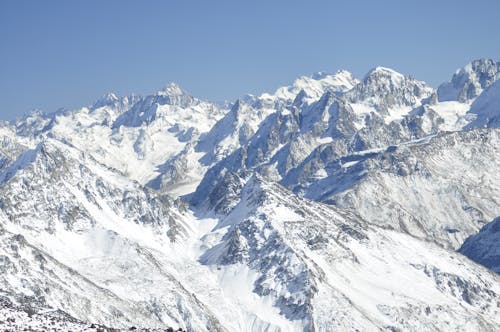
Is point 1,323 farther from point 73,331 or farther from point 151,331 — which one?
point 151,331

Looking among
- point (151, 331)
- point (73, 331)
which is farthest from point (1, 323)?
point (151, 331)

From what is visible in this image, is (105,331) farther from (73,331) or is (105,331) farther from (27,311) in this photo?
(27,311)

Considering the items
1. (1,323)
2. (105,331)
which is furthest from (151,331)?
(1,323)

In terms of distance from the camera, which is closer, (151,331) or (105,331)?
(105,331)

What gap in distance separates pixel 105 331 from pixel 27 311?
79.1 ft

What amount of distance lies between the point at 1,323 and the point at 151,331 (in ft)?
105

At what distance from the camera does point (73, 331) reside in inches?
5984

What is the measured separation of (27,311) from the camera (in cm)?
16950

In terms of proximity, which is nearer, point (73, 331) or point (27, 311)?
point (73, 331)

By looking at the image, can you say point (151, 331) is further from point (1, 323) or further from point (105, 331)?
point (1, 323)

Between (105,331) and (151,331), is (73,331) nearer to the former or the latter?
(105,331)

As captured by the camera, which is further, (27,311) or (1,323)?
(27,311)

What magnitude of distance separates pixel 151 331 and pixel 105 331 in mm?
16775

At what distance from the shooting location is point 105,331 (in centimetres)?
15388
